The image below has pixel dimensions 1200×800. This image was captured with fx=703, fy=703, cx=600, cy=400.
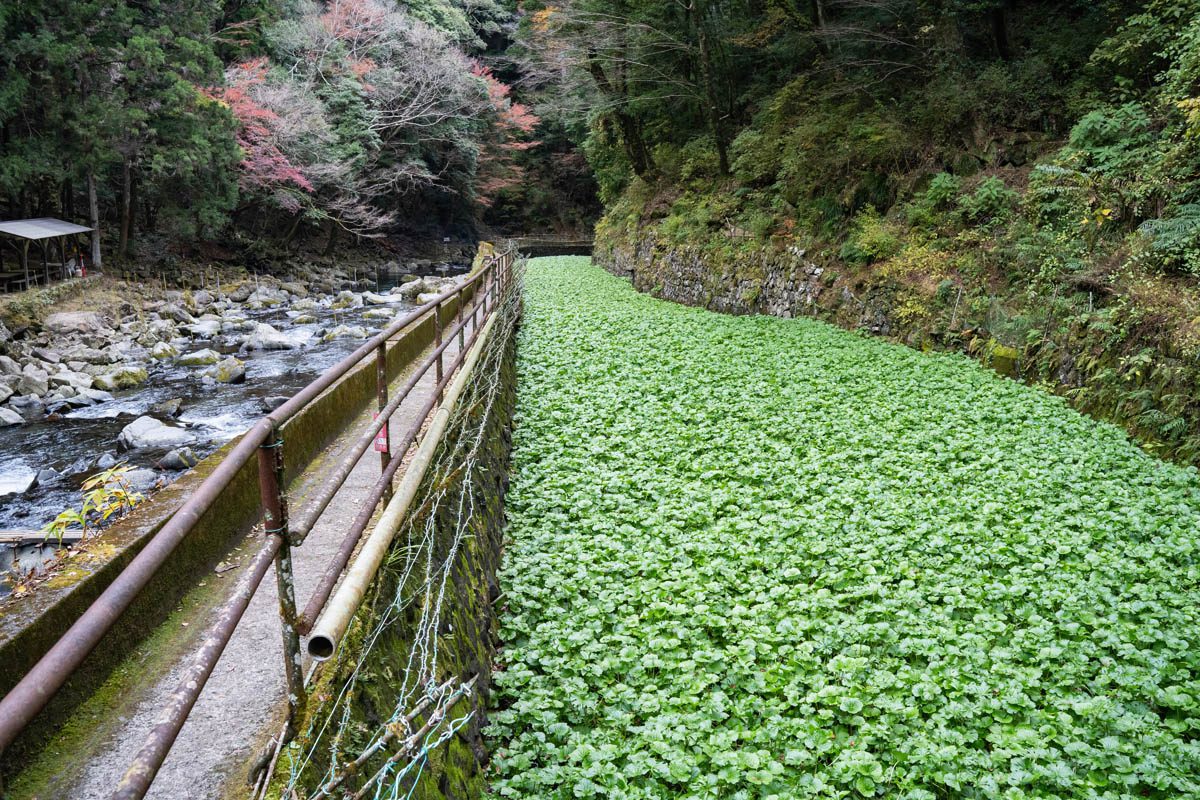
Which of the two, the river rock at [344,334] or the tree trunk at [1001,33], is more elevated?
the tree trunk at [1001,33]

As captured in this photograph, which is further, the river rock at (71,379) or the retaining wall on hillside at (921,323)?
the river rock at (71,379)

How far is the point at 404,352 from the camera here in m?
9.66

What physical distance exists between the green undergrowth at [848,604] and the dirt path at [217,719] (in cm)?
130

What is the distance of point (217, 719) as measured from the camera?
2.70m

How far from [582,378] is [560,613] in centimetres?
597

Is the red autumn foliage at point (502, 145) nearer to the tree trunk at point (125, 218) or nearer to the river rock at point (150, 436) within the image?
the tree trunk at point (125, 218)

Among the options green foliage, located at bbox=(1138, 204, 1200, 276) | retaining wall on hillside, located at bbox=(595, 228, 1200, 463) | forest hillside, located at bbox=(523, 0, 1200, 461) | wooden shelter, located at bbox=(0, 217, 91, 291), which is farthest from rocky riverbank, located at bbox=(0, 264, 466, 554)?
green foliage, located at bbox=(1138, 204, 1200, 276)

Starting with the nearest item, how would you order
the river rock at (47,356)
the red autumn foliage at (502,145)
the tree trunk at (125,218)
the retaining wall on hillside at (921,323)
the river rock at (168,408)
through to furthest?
1. the retaining wall on hillside at (921,323)
2. the river rock at (168,408)
3. the river rock at (47,356)
4. the tree trunk at (125,218)
5. the red autumn foliage at (502,145)

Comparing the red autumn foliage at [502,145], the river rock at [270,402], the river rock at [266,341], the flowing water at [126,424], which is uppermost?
the red autumn foliage at [502,145]

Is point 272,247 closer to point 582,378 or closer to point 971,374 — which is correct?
point 582,378

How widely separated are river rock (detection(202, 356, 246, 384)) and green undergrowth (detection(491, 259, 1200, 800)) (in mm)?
8154

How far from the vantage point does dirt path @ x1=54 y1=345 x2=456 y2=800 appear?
2.41m

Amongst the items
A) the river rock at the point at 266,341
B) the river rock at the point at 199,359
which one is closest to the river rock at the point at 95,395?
the river rock at the point at 199,359

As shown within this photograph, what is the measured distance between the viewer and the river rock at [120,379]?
13.3m
